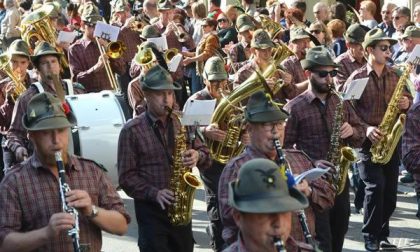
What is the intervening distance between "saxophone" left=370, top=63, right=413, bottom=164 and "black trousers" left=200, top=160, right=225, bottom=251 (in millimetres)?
1513

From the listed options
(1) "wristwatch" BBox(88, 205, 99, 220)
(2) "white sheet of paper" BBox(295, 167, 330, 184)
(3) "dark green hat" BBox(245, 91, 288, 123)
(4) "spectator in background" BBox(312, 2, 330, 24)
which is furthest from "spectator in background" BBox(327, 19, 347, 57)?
(1) "wristwatch" BBox(88, 205, 99, 220)

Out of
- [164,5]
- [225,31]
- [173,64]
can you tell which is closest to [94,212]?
[173,64]

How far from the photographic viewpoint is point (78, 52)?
525 inches

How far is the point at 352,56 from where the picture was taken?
11.2 m

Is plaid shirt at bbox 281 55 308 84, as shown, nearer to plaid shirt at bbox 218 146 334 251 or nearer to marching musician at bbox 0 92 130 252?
plaid shirt at bbox 218 146 334 251

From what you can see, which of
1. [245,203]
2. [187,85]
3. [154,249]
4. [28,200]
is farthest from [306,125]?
[187,85]

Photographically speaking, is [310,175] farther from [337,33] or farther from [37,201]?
[337,33]

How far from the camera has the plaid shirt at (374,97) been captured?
32.5 ft

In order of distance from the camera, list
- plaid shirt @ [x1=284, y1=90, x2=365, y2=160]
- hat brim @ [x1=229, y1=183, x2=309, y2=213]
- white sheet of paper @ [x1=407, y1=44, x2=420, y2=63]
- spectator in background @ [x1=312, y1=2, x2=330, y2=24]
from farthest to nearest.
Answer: spectator in background @ [x1=312, y1=2, x2=330, y2=24] → white sheet of paper @ [x1=407, y1=44, x2=420, y2=63] → plaid shirt @ [x1=284, y1=90, x2=365, y2=160] → hat brim @ [x1=229, y1=183, x2=309, y2=213]

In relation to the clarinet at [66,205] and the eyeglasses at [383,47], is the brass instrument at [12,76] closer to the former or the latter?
the eyeglasses at [383,47]

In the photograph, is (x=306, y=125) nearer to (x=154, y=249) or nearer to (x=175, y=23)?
(x=154, y=249)

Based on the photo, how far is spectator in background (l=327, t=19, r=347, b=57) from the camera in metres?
14.0

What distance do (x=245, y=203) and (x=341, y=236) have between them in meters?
4.54

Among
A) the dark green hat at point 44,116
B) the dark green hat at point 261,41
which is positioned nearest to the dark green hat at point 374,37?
the dark green hat at point 261,41
